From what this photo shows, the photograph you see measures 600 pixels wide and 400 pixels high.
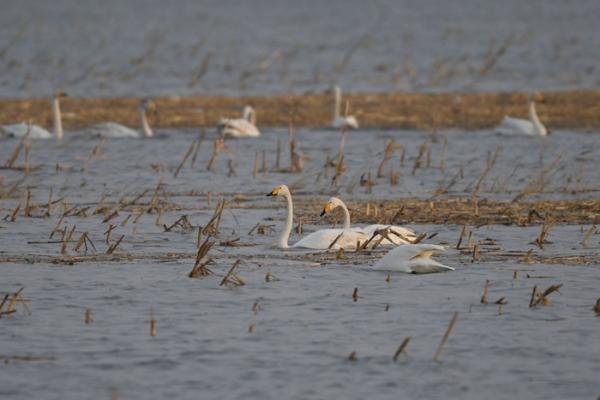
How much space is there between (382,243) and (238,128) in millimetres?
8682

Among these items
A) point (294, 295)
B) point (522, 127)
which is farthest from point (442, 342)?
point (522, 127)

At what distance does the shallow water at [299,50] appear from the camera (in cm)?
2852

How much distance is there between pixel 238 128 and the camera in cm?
1881

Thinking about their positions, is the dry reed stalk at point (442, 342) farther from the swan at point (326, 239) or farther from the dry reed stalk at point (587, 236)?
the dry reed stalk at point (587, 236)

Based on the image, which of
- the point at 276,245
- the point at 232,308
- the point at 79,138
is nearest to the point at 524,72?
the point at 79,138

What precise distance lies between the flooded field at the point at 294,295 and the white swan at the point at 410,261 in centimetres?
A: 9

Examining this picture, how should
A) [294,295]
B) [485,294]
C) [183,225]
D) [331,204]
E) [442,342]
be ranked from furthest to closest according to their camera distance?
[183,225], [331,204], [294,295], [485,294], [442,342]

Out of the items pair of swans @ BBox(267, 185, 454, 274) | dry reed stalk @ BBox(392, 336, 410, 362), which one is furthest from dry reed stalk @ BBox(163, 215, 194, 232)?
dry reed stalk @ BBox(392, 336, 410, 362)

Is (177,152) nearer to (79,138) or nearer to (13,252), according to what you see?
(79,138)

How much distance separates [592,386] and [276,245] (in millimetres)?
4165

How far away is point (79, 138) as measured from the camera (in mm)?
19500

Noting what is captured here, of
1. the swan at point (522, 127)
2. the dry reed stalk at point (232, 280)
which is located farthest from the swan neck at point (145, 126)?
the dry reed stalk at point (232, 280)

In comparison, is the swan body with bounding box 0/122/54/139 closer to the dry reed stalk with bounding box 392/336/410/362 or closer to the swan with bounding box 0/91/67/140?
the swan with bounding box 0/91/67/140

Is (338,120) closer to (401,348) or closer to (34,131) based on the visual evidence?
(34,131)
